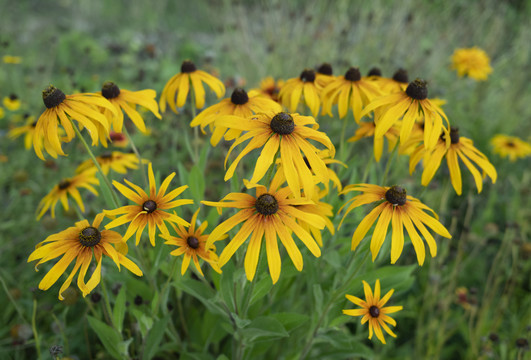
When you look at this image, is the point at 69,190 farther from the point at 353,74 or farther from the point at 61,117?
the point at 353,74

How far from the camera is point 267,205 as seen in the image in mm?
984

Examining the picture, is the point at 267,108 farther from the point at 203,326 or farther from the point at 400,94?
the point at 203,326

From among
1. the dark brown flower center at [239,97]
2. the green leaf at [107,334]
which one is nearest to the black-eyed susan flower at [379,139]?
the dark brown flower center at [239,97]

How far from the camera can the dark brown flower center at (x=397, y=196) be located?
107 cm

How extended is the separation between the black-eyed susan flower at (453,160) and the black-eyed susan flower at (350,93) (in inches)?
10.9

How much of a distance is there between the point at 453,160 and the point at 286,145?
68 centimetres

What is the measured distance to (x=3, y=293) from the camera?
2088mm

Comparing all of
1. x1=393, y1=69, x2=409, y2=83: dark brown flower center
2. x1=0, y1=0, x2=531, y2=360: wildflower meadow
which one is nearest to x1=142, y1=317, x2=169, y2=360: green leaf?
x1=0, y1=0, x2=531, y2=360: wildflower meadow

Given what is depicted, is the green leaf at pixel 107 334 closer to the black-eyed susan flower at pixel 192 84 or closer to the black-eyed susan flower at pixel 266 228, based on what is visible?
the black-eyed susan flower at pixel 266 228

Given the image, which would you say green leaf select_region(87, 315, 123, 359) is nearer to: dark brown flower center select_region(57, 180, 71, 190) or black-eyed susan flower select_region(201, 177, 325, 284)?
dark brown flower center select_region(57, 180, 71, 190)

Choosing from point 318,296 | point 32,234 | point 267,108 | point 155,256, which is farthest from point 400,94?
point 32,234

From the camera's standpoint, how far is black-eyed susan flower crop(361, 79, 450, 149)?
3.93 feet

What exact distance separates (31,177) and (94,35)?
4.19 m

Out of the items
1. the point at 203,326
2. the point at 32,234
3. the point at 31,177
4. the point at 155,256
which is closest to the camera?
the point at 155,256
